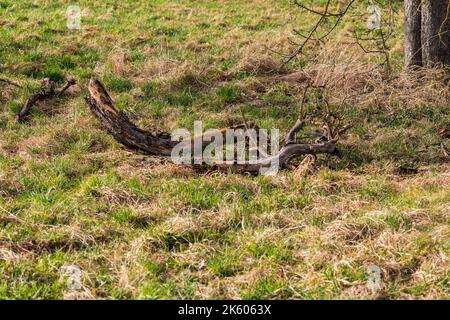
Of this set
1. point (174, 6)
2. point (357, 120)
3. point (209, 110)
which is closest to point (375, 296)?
point (357, 120)

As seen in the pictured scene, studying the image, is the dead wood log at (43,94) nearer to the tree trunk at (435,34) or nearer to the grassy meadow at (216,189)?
the grassy meadow at (216,189)

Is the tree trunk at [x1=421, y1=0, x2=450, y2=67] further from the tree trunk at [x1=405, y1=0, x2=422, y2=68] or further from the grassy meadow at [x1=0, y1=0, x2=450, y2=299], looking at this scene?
the grassy meadow at [x1=0, y1=0, x2=450, y2=299]

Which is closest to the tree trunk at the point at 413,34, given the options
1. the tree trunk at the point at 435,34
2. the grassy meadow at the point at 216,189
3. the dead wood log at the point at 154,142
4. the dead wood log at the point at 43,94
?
the tree trunk at the point at 435,34

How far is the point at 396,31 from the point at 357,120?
5088 millimetres

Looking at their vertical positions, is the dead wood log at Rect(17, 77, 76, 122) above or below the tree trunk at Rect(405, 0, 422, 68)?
below

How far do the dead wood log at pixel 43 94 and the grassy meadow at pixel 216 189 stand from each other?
4.6 inches

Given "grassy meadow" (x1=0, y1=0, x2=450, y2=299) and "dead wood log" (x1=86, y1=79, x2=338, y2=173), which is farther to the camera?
"dead wood log" (x1=86, y1=79, x2=338, y2=173)

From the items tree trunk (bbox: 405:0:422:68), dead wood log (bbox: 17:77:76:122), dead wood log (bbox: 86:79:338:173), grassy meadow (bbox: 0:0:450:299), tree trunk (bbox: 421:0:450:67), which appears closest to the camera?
grassy meadow (bbox: 0:0:450:299)

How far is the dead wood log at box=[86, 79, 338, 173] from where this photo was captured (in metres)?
6.13

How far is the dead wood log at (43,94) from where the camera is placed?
7824mm

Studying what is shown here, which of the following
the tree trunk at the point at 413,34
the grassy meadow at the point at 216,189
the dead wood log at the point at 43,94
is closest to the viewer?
the grassy meadow at the point at 216,189

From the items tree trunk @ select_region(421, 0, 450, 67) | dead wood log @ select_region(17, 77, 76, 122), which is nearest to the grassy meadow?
dead wood log @ select_region(17, 77, 76, 122)

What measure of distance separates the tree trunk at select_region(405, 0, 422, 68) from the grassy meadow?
0.37 metres

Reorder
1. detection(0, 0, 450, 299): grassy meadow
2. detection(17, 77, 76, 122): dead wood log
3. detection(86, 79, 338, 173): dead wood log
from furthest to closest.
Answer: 1. detection(17, 77, 76, 122): dead wood log
2. detection(86, 79, 338, 173): dead wood log
3. detection(0, 0, 450, 299): grassy meadow
